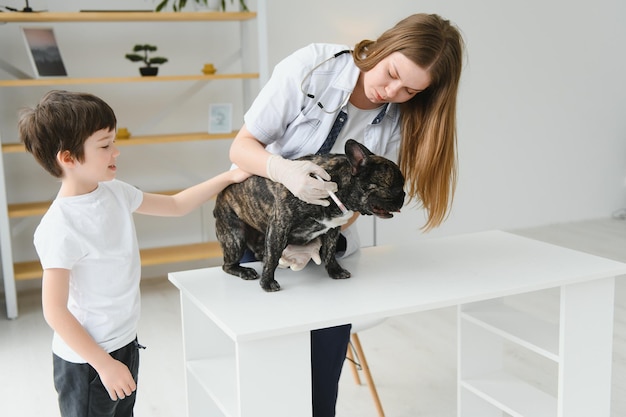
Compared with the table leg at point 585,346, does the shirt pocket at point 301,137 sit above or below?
above

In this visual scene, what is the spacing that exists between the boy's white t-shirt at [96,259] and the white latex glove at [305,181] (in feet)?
1.12

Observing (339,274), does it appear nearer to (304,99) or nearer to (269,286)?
(269,286)

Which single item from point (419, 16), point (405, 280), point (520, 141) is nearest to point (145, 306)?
point (405, 280)

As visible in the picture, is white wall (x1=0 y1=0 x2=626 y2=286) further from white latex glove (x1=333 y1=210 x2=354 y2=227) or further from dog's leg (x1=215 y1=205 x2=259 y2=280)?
white latex glove (x1=333 y1=210 x2=354 y2=227)

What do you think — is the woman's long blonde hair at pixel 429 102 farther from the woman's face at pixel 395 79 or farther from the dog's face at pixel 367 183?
the dog's face at pixel 367 183

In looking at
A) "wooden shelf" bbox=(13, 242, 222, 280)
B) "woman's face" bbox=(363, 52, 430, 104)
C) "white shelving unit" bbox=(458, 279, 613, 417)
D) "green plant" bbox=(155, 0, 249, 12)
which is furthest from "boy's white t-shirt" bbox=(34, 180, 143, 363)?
"green plant" bbox=(155, 0, 249, 12)

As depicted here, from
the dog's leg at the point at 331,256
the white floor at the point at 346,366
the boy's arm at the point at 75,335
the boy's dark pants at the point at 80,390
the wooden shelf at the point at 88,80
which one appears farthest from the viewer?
the wooden shelf at the point at 88,80

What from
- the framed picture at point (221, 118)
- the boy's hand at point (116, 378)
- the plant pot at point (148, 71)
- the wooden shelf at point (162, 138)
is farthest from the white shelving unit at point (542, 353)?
the plant pot at point (148, 71)

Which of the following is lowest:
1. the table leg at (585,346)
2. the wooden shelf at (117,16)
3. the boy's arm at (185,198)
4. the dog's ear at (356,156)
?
the table leg at (585,346)

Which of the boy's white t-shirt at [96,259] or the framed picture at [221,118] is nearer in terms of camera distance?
the boy's white t-shirt at [96,259]

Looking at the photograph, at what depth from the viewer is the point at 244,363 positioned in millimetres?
1367

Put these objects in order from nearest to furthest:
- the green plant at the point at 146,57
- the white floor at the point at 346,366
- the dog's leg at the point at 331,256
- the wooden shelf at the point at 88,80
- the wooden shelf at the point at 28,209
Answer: the dog's leg at the point at 331,256 → the white floor at the point at 346,366 → the wooden shelf at the point at 88,80 → the wooden shelf at the point at 28,209 → the green plant at the point at 146,57

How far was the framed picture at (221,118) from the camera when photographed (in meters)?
4.00

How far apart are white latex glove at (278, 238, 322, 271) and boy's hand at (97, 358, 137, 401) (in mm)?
419
